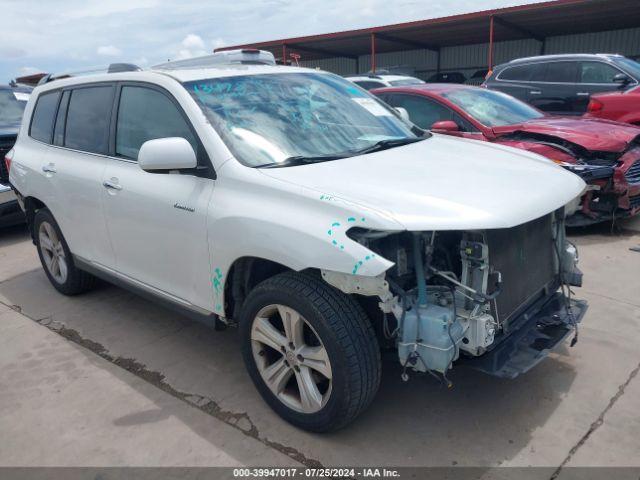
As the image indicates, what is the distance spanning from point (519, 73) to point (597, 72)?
1.22 m

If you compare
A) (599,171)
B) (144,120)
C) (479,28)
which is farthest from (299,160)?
(479,28)

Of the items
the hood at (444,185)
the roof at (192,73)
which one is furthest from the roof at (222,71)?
the hood at (444,185)

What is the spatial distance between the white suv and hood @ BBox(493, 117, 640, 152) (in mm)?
2183

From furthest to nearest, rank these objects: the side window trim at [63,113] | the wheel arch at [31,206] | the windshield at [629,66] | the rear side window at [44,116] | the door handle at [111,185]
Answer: the windshield at [629,66]
the wheel arch at [31,206]
the rear side window at [44,116]
the side window trim at [63,113]
the door handle at [111,185]

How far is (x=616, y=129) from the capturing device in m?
5.66

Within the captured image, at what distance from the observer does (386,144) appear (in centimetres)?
327

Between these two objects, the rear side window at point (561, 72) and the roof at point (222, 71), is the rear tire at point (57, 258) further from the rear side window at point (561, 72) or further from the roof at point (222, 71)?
the rear side window at point (561, 72)

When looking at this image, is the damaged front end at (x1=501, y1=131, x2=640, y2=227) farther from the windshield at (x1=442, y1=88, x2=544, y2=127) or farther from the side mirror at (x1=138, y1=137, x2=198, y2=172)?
the side mirror at (x1=138, y1=137, x2=198, y2=172)

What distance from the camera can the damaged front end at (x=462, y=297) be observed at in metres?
2.31

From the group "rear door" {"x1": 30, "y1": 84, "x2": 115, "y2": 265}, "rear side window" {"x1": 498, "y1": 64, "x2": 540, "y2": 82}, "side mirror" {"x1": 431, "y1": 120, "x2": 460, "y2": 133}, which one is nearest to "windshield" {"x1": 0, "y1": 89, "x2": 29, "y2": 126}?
"rear door" {"x1": 30, "y1": 84, "x2": 115, "y2": 265}

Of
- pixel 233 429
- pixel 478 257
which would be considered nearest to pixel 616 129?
pixel 478 257

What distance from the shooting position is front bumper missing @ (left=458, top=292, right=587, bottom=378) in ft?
8.25

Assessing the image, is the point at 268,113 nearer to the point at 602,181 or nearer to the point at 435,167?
the point at 435,167

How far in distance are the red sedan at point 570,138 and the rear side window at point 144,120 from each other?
314cm
